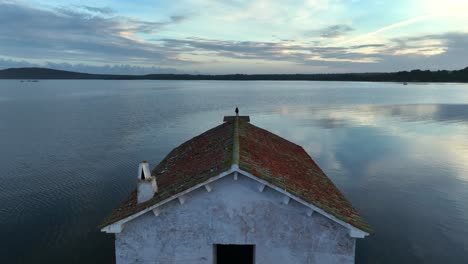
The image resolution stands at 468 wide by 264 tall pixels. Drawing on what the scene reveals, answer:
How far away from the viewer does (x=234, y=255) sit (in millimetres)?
16625

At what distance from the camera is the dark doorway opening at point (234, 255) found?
1620cm

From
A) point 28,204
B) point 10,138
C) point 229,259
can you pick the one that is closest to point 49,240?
point 28,204

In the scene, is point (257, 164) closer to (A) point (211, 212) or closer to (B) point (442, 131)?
(A) point (211, 212)

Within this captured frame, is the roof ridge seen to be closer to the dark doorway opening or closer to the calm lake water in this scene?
the dark doorway opening

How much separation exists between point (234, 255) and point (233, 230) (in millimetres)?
6158

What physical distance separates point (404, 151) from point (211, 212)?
3422cm

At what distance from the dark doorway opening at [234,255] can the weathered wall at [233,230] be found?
5.31m

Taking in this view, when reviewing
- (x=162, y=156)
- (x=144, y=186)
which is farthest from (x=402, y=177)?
(x=144, y=186)

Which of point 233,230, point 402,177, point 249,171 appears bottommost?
point 402,177

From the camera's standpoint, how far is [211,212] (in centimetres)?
1100

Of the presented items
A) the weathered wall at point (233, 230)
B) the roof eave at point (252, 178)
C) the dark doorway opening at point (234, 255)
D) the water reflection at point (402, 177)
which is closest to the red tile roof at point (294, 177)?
the roof eave at point (252, 178)

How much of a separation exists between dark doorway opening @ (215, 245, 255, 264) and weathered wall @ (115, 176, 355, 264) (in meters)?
5.31

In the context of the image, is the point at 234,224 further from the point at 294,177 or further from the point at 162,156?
the point at 162,156

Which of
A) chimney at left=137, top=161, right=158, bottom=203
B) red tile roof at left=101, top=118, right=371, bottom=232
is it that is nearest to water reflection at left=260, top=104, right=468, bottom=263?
red tile roof at left=101, top=118, right=371, bottom=232
